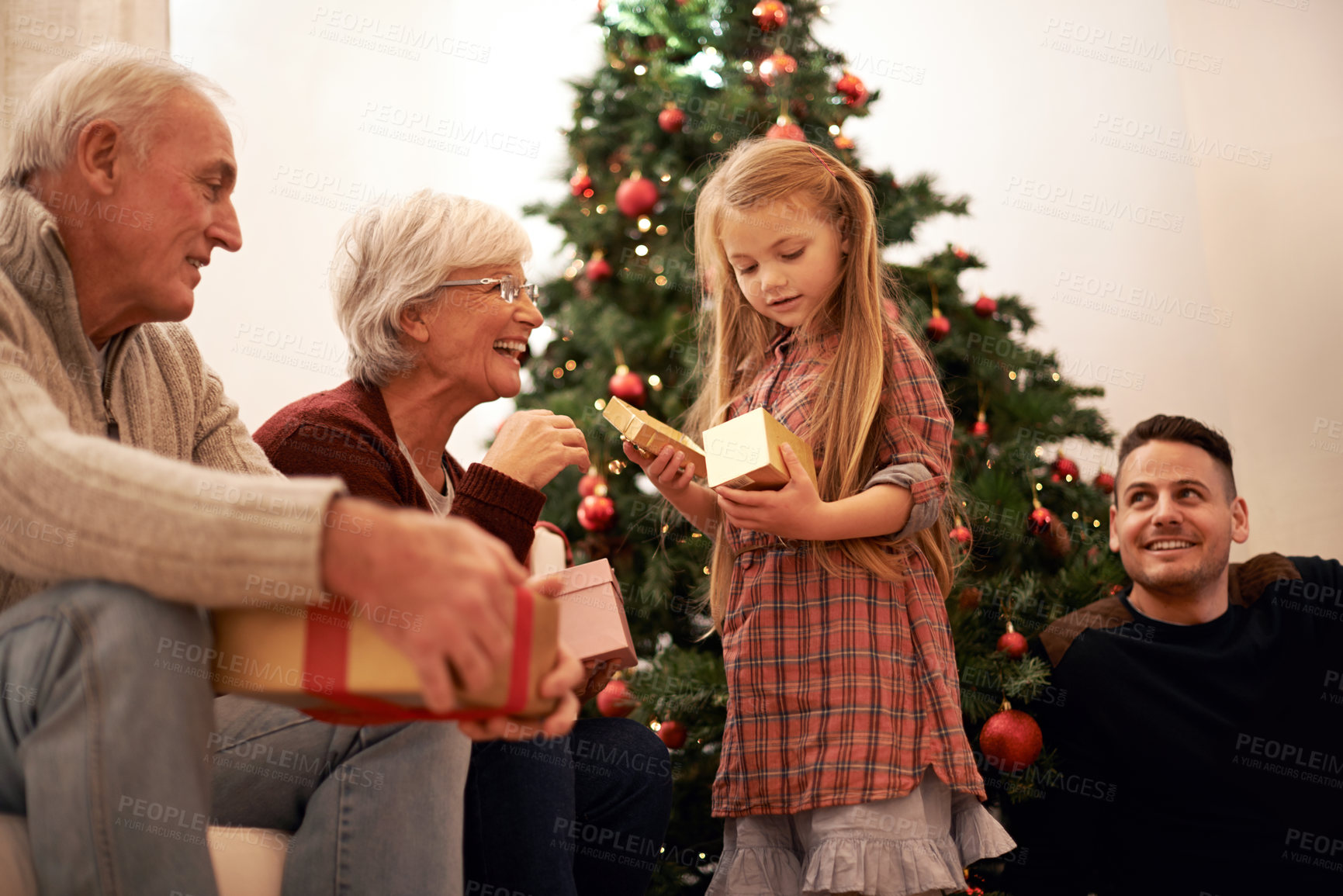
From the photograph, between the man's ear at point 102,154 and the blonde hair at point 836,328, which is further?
the blonde hair at point 836,328

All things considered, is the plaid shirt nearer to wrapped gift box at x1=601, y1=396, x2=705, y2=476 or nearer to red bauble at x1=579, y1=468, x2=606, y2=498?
wrapped gift box at x1=601, y1=396, x2=705, y2=476

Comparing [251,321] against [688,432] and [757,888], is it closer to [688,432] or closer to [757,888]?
[688,432]

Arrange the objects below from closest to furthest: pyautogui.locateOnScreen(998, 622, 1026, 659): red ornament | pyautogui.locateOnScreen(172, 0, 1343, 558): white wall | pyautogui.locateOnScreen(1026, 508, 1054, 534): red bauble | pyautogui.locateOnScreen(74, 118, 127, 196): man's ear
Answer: pyautogui.locateOnScreen(74, 118, 127, 196): man's ear → pyautogui.locateOnScreen(998, 622, 1026, 659): red ornament → pyautogui.locateOnScreen(1026, 508, 1054, 534): red bauble → pyautogui.locateOnScreen(172, 0, 1343, 558): white wall

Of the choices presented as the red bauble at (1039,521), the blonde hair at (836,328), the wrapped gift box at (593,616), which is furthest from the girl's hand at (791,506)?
the red bauble at (1039,521)

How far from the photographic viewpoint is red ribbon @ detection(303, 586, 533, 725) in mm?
721

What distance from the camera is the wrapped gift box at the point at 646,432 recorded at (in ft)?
4.87

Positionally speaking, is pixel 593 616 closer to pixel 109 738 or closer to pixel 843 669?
pixel 843 669

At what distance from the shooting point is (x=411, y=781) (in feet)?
3.40

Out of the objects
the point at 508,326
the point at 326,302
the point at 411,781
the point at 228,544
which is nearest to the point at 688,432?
the point at 508,326

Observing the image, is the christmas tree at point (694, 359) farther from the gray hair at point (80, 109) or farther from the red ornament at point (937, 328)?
the gray hair at point (80, 109)

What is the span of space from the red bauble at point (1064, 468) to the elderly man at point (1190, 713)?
385 mm

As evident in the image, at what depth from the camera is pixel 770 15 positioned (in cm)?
234

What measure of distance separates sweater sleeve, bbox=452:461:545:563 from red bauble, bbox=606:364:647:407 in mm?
920

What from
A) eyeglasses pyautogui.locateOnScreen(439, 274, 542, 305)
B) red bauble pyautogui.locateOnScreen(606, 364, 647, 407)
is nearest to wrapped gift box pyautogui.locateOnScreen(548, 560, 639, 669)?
eyeglasses pyautogui.locateOnScreen(439, 274, 542, 305)
